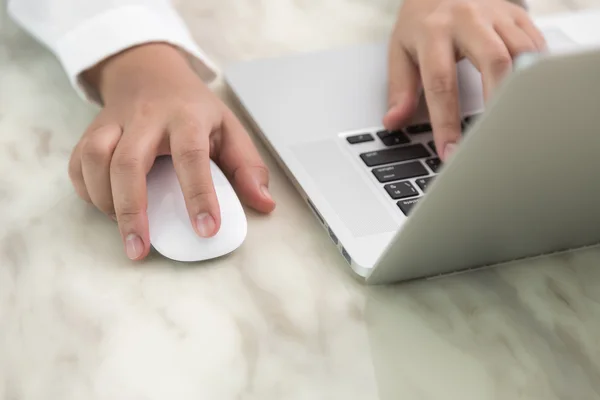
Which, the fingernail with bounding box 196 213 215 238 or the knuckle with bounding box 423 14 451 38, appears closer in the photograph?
the fingernail with bounding box 196 213 215 238

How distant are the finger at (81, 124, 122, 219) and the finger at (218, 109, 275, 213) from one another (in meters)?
0.08

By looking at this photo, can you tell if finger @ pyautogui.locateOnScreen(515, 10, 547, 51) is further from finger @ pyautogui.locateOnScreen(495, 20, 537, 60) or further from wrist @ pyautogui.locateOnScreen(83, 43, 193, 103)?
wrist @ pyautogui.locateOnScreen(83, 43, 193, 103)

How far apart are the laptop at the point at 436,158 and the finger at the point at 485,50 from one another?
38 millimetres

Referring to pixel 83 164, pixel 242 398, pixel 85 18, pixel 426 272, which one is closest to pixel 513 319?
pixel 426 272

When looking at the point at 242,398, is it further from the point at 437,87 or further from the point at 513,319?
the point at 437,87

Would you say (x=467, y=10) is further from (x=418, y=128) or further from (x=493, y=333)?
(x=493, y=333)

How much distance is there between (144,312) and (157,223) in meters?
0.06

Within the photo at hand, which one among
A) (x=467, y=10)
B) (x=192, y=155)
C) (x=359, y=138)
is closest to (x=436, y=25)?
(x=467, y=10)

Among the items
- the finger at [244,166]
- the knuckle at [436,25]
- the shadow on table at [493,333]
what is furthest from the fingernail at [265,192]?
the knuckle at [436,25]

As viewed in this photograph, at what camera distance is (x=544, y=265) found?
41 cm

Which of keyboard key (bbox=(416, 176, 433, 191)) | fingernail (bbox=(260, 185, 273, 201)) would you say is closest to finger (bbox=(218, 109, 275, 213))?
fingernail (bbox=(260, 185, 273, 201))

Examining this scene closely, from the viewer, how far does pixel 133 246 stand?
40 centimetres

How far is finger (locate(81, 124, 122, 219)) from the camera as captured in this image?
427 millimetres

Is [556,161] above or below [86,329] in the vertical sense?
above
